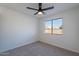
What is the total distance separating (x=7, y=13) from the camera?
3.94 m

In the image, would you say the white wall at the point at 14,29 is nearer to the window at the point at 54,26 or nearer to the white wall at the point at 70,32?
the window at the point at 54,26

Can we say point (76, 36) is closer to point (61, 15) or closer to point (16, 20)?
point (61, 15)

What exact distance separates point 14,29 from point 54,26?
248 cm

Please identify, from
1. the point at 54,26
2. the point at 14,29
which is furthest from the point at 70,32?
the point at 14,29

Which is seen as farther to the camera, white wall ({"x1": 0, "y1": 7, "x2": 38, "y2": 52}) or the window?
the window

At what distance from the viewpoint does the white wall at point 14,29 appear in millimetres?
3789

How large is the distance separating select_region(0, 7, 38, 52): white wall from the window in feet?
3.36

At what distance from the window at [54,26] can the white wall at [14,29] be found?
3.36 feet

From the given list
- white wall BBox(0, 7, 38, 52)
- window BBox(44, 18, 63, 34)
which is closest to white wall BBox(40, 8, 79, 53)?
window BBox(44, 18, 63, 34)

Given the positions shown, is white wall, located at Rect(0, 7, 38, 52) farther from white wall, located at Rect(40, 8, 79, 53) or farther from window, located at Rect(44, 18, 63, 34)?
white wall, located at Rect(40, 8, 79, 53)

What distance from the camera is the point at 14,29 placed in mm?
4348

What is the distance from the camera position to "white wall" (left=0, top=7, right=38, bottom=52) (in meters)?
3.79

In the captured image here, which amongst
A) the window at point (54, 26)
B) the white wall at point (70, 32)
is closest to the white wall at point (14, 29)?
the window at point (54, 26)

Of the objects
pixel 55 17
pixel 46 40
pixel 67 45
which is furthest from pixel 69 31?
pixel 46 40
